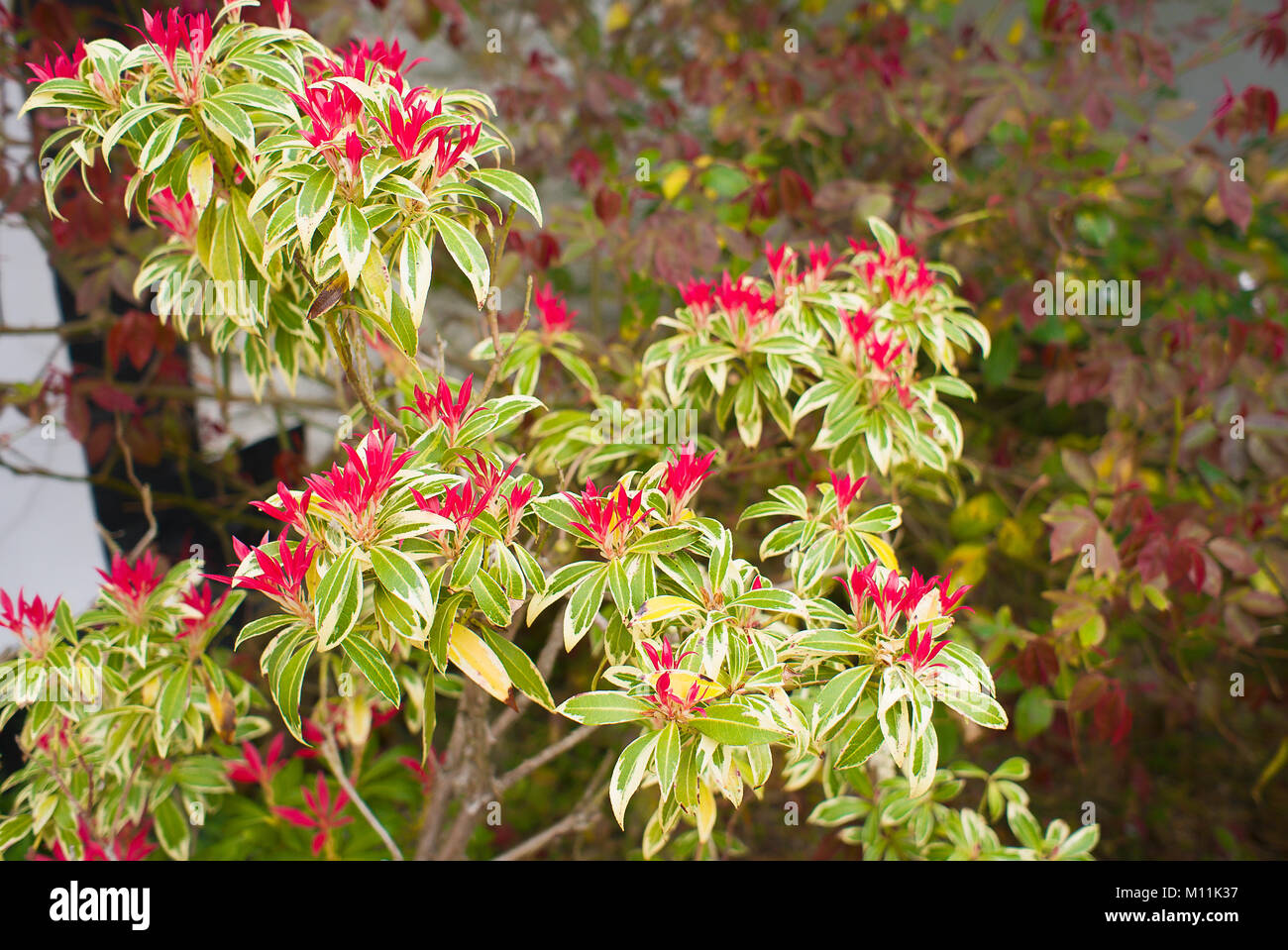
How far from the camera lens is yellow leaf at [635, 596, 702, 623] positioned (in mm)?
816

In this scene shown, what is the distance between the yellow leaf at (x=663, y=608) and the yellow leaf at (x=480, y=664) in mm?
132

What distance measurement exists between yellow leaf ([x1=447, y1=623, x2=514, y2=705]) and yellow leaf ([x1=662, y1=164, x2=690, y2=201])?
1185 millimetres

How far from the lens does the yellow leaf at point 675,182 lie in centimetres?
177

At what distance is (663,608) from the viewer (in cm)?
82

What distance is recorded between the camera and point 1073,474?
1.56 meters

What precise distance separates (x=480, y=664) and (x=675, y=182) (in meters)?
1.24

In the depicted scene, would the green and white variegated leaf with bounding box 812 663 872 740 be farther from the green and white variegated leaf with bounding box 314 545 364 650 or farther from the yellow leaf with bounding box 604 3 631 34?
the yellow leaf with bounding box 604 3 631 34

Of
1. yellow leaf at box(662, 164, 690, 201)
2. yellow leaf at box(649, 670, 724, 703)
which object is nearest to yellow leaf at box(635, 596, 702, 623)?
yellow leaf at box(649, 670, 724, 703)

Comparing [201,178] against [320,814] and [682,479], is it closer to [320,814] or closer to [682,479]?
[682,479]

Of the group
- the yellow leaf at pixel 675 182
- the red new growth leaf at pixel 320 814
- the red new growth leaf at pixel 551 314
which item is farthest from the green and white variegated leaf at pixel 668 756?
the yellow leaf at pixel 675 182

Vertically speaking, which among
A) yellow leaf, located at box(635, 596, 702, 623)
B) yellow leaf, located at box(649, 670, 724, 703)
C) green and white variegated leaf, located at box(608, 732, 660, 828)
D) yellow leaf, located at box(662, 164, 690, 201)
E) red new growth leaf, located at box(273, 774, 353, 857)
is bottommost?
red new growth leaf, located at box(273, 774, 353, 857)

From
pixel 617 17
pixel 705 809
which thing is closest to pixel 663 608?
pixel 705 809

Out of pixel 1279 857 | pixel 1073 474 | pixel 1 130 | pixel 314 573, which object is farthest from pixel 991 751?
pixel 1 130

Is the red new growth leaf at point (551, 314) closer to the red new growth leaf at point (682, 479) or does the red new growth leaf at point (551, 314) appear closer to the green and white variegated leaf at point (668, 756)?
the red new growth leaf at point (682, 479)
